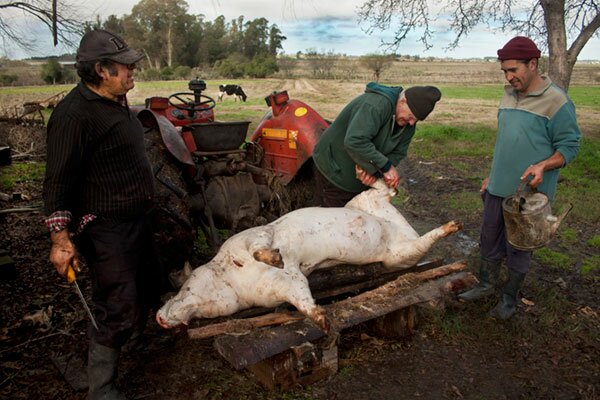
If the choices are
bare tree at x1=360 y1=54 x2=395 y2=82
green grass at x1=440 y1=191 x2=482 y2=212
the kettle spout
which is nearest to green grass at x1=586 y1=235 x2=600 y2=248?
green grass at x1=440 y1=191 x2=482 y2=212

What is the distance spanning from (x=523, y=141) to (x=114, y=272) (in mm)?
3021

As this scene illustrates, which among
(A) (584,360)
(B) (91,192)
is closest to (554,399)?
(A) (584,360)

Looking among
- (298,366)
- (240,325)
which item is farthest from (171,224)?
(298,366)

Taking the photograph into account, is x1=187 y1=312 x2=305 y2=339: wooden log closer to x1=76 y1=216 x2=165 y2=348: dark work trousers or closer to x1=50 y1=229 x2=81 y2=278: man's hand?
x1=76 y1=216 x2=165 y2=348: dark work trousers

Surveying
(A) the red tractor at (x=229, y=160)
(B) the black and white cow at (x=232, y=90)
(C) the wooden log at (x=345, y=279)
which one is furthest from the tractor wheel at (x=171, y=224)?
(B) the black and white cow at (x=232, y=90)

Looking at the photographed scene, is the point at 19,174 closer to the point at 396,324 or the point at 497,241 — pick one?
the point at 396,324

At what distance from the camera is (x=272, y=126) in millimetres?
5492

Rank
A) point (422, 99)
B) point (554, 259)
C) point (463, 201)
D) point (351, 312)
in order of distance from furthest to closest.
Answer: point (463, 201) → point (554, 259) → point (422, 99) → point (351, 312)

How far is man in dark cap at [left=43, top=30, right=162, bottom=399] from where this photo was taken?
2.38 meters

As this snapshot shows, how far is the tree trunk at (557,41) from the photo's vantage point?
354 inches

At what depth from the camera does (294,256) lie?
10.4ft

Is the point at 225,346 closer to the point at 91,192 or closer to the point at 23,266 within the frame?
the point at 91,192

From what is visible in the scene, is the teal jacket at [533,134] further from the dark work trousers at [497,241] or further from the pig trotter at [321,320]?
the pig trotter at [321,320]

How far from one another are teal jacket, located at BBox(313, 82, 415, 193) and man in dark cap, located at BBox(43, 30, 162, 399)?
170 cm
